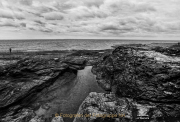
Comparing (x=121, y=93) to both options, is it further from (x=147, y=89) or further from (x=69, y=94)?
(x=69, y=94)

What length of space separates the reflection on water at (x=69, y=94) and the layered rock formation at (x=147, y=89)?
1.78 m

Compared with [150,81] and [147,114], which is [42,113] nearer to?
[147,114]

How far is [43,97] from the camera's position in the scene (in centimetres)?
1158

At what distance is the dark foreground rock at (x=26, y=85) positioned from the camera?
9.07m

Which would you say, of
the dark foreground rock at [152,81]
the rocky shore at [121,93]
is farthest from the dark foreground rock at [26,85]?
the dark foreground rock at [152,81]

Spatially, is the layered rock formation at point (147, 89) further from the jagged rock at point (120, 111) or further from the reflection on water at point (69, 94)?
the reflection on water at point (69, 94)

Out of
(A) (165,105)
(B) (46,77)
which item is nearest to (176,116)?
(A) (165,105)

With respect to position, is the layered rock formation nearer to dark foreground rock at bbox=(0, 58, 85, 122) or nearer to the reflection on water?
the reflection on water

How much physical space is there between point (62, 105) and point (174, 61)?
12700mm

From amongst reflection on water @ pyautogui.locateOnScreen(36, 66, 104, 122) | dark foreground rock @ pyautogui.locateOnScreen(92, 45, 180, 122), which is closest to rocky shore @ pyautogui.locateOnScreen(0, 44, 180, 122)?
dark foreground rock @ pyautogui.locateOnScreen(92, 45, 180, 122)

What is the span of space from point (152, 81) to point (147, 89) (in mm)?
966

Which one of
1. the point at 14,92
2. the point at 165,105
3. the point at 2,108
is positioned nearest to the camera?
the point at 165,105

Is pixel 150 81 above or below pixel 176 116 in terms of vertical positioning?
above

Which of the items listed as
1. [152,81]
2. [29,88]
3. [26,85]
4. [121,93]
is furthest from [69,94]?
[152,81]
